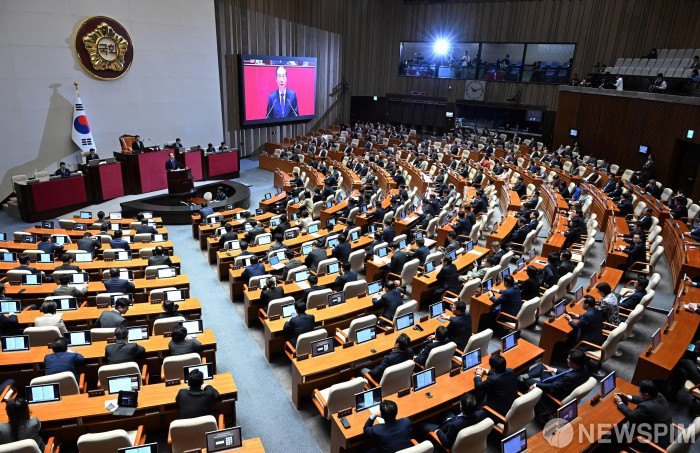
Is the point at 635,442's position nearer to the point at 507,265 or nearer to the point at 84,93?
the point at 507,265

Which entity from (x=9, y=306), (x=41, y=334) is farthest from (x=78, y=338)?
(x=9, y=306)

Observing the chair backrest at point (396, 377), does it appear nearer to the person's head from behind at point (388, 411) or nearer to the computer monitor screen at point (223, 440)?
the person's head from behind at point (388, 411)

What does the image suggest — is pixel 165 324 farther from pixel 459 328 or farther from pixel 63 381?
pixel 459 328

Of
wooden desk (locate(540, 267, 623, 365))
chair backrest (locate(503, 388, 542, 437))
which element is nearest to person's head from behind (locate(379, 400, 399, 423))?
chair backrest (locate(503, 388, 542, 437))

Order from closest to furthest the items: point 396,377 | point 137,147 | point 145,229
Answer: point 396,377, point 145,229, point 137,147

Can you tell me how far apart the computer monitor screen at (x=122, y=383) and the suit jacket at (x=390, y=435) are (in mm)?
2798

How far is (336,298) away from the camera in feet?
24.7

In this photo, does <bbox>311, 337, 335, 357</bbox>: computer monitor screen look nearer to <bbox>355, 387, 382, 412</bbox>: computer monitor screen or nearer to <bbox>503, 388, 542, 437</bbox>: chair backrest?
<bbox>355, 387, 382, 412</bbox>: computer monitor screen

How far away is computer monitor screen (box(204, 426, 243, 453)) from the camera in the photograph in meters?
4.24

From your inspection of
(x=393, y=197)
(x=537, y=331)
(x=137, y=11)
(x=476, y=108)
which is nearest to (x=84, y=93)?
(x=137, y=11)

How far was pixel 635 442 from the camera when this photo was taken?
4.68m

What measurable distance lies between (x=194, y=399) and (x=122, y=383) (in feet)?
3.30

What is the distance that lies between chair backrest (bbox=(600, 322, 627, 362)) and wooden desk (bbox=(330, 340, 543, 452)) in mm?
979

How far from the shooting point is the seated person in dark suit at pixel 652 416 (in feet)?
15.3
